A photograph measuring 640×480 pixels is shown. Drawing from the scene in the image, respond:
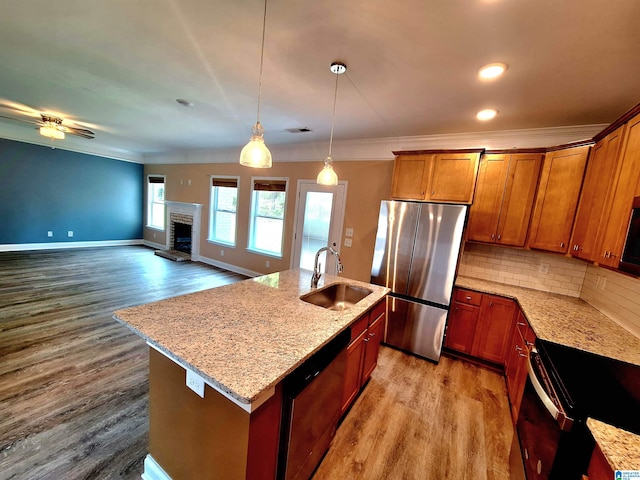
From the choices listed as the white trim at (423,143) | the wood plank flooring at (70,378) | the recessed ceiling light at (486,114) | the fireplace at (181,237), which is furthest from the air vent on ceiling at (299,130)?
the fireplace at (181,237)

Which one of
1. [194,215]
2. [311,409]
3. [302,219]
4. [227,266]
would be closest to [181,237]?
[194,215]

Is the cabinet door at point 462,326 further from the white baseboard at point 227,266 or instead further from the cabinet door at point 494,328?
the white baseboard at point 227,266

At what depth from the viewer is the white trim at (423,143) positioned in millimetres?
2652

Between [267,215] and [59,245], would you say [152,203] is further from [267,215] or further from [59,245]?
[267,215]

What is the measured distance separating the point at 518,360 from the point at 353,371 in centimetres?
143

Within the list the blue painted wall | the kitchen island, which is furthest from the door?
the blue painted wall

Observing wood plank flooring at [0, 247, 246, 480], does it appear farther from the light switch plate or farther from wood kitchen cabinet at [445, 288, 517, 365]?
wood kitchen cabinet at [445, 288, 517, 365]

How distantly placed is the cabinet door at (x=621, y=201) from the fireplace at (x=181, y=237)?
7624mm

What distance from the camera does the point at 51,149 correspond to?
5852 millimetres

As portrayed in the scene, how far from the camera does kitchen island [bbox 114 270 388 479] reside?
38.7 inches

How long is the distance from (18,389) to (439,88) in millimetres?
4185

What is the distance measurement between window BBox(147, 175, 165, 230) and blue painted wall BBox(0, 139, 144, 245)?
0.35 meters

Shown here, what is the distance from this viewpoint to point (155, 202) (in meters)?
7.34

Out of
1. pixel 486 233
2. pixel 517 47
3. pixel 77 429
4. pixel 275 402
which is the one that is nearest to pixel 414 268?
pixel 486 233
